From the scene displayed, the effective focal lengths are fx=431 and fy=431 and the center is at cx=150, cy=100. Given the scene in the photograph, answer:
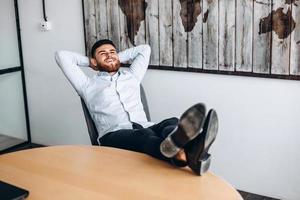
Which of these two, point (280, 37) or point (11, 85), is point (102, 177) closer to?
point (280, 37)

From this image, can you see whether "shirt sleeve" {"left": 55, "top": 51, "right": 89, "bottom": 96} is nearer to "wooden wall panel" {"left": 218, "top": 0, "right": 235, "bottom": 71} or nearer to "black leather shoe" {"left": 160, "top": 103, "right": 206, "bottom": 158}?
"wooden wall panel" {"left": 218, "top": 0, "right": 235, "bottom": 71}

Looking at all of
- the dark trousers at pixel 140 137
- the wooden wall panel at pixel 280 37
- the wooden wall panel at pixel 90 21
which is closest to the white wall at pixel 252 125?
the wooden wall panel at pixel 280 37

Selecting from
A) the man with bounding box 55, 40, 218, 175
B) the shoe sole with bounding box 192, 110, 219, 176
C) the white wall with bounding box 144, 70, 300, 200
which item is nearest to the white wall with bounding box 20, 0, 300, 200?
the white wall with bounding box 144, 70, 300, 200

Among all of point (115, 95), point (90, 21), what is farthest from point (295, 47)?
point (90, 21)

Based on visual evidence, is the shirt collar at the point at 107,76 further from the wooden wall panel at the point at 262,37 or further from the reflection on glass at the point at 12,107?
the reflection on glass at the point at 12,107

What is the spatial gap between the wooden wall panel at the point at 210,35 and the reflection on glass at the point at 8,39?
1.78m

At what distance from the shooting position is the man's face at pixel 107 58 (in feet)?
8.43

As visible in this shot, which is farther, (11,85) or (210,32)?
(11,85)

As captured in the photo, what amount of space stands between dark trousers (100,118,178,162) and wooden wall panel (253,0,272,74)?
2.04ft

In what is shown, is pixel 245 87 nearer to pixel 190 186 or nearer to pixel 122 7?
pixel 122 7

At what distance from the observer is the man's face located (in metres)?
2.57

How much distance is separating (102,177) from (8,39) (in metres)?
2.41

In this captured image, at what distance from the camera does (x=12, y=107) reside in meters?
3.79

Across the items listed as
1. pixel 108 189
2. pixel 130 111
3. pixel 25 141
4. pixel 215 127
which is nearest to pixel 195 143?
pixel 215 127
